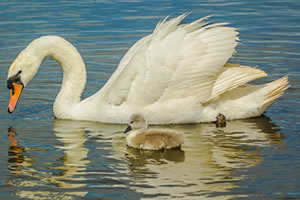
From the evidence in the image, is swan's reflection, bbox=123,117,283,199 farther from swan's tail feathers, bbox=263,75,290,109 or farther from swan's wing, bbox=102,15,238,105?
swan's wing, bbox=102,15,238,105

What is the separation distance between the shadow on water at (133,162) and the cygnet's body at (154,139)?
0.09 m

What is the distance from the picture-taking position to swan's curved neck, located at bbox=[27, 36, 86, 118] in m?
11.4

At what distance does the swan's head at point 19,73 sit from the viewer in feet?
36.3

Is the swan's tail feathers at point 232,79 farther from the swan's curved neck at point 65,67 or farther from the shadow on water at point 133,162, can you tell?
the swan's curved neck at point 65,67

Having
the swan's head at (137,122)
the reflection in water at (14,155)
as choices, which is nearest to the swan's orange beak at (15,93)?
the reflection in water at (14,155)

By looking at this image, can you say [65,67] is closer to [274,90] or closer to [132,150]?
[132,150]

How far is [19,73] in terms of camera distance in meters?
11.1

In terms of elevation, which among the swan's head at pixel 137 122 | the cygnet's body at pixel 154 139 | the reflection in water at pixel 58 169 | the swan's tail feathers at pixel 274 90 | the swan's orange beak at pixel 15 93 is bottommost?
the reflection in water at pixel 58 169

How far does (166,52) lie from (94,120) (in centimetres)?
164

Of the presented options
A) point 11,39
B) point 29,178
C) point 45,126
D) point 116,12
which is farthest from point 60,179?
point 116,12

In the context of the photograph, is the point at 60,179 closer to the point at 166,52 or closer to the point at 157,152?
the point at 157,152

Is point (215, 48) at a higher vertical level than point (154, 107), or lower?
higher

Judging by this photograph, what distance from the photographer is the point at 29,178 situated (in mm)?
8539

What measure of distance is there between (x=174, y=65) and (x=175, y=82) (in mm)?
266
